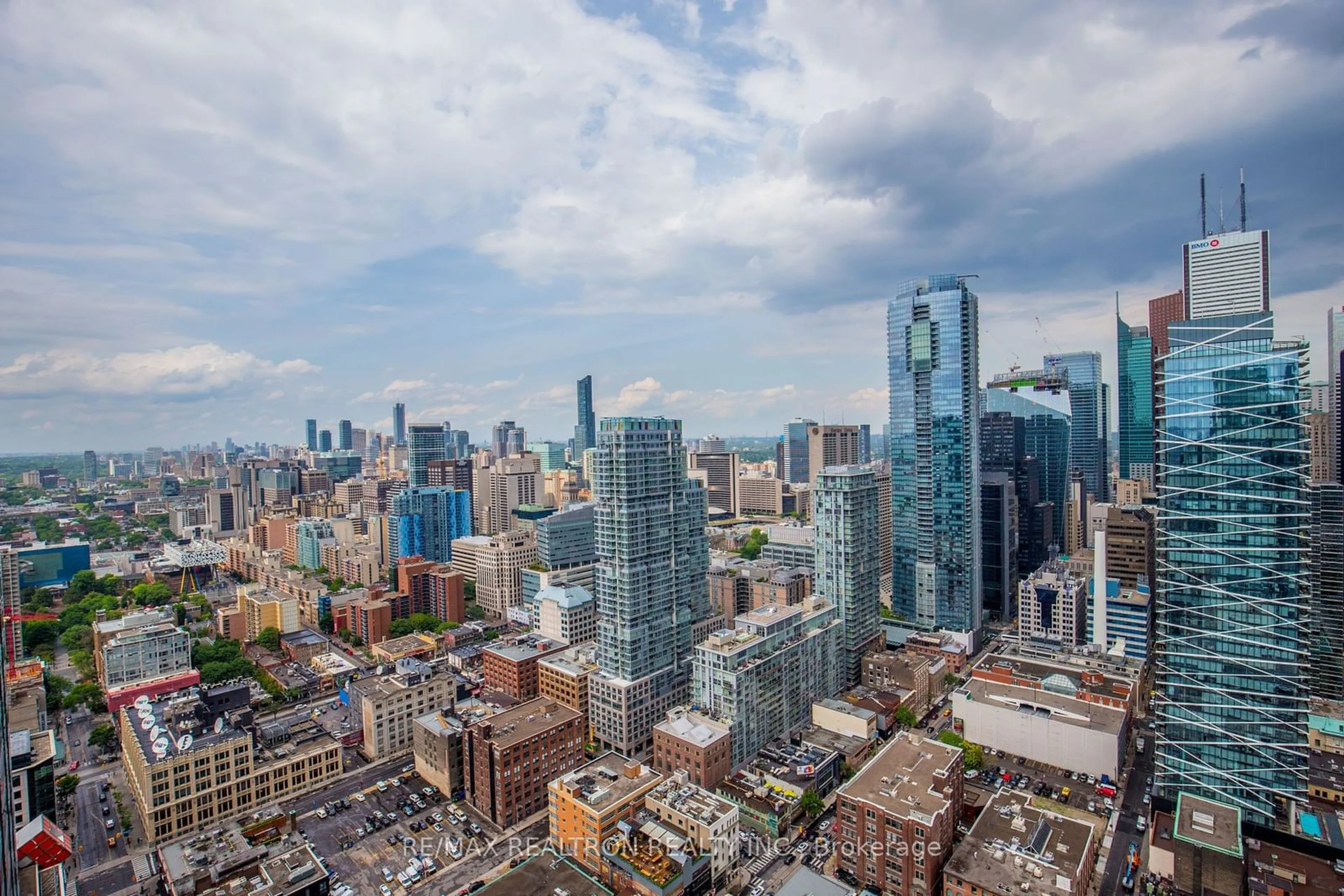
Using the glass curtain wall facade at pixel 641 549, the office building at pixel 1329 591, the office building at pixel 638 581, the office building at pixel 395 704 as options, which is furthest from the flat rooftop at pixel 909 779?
the office building at pixel 1329 591

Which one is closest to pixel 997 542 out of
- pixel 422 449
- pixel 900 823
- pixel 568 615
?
pixel 568 615

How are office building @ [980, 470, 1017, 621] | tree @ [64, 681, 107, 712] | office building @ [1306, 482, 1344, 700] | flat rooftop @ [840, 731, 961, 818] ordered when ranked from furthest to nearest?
1. office building @ [980, 470, 1017, 621]
2. tree @ [64, 681, 107, 712]
3. office building @ [1306, 482, 1344, 700]
4. flat rooftop @ [840, 731, 961, 818]

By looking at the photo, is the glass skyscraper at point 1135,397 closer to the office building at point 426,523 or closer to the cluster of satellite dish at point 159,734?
the office building at point 426,523

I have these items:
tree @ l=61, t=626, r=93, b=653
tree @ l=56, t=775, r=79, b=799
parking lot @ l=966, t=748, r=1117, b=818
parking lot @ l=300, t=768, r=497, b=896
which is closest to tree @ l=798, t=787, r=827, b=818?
parking lot @ l=966, t=748, r=1117, b=818

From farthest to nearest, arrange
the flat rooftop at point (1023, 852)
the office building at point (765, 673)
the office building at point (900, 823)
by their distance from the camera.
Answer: the office building at point (765, 673)
the office building at point (900, 823)
the flat rooftop at point (1023, 852)

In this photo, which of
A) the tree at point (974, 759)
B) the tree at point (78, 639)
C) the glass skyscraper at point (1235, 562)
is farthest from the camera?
the tree at point (78, 639)

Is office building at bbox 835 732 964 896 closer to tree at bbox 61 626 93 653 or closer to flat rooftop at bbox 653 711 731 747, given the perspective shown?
flat rooftop at bbox 653 711 731 747

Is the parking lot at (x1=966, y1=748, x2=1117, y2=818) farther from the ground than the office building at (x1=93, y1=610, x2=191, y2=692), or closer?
closer
